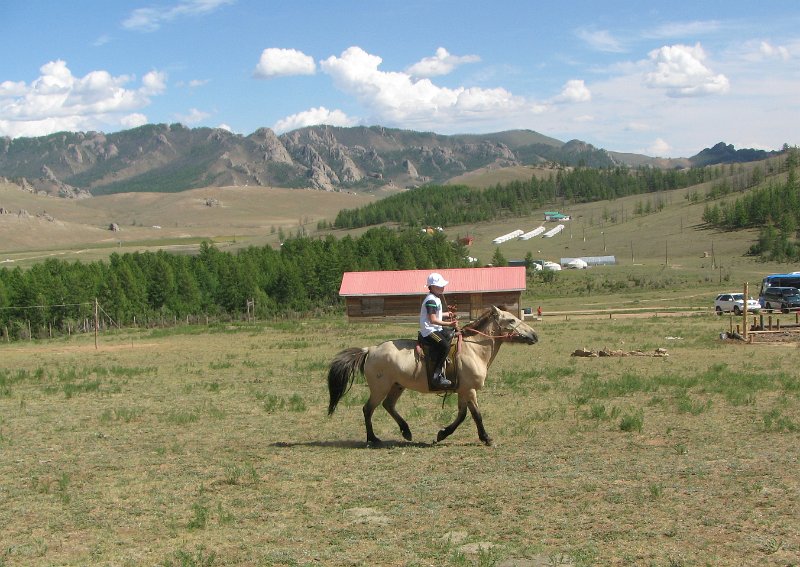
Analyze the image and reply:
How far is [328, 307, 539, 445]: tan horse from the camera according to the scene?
45.5ft

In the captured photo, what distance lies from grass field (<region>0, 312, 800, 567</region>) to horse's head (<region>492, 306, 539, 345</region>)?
167cm

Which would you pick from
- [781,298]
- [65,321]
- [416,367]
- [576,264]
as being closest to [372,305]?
[65,321]

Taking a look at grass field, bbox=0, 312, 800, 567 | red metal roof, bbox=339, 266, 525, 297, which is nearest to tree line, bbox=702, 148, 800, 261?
red metal roof, bbox=339, 266, 525, 297

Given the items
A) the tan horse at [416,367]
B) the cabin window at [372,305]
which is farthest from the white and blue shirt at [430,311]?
the cabin window at [372,305]

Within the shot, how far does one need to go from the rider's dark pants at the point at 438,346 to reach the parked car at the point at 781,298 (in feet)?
143

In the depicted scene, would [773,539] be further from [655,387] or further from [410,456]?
[655,387]

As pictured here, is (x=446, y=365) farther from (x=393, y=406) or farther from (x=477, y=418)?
(x=393, y=406)

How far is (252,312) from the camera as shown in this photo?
241ft

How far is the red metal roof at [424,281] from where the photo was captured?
63.9m

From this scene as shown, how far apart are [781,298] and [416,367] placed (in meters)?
44.8

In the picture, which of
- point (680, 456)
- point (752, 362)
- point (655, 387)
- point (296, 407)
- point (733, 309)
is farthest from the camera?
point (733, 309)

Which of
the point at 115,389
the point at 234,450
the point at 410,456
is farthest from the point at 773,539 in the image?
the point at 115,389

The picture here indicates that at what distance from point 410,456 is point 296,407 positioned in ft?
19.7

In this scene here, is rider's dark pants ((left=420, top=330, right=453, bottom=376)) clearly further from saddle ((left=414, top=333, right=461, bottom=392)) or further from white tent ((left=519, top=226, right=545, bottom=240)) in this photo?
white tent ((left=519, top=226, right=545, bottom=240))
